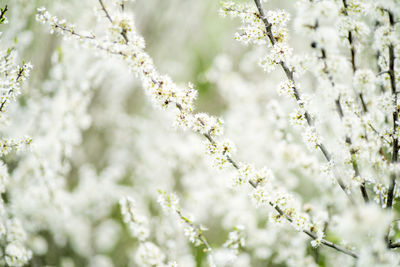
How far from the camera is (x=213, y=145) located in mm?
2070

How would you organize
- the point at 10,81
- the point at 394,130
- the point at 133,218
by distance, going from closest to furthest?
the point at 394,130 < the point at 10,81 < the point at 133,218

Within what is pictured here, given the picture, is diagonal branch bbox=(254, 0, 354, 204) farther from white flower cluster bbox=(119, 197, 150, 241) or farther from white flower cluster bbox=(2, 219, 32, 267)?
white flower cluster bbox=(2, 219, 32, 267)

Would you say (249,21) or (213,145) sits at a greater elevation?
(249,21)

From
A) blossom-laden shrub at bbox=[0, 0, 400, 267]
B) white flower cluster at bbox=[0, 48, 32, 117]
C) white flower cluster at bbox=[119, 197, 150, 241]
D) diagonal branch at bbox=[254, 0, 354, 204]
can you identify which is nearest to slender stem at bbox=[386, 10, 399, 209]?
blossom-laden shrub at bbox=[0, 0, 400, 267]

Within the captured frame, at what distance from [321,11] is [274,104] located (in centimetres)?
133

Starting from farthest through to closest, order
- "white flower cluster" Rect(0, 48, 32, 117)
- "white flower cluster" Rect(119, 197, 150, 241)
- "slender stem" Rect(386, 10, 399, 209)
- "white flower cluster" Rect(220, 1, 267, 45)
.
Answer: "white flower cluster" Rect(119, 197, 150, 241) → "white flower cluster" Rect(0, 48, 32, 117) → "white flower cluster" Rect(220, 1, 267, 45) → "slender stem" Rect(386, 10, 399, 209)

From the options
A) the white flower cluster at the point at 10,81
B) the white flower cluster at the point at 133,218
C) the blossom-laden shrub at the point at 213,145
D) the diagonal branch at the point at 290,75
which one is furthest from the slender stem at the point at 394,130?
the white flower cluster at the point at 10,81

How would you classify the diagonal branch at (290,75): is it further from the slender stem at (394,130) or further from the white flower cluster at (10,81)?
the white flower cluster at (10,81)

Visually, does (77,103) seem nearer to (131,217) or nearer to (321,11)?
(131,217)

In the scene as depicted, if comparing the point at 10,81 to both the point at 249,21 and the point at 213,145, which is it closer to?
the point at 213,145

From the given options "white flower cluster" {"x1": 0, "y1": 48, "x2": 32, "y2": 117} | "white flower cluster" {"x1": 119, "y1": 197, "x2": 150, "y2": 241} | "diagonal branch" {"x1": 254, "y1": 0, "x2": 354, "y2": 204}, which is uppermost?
"diagonal branch" {"x1": 254, "y1": 0, "x2": 354, "y2": 204}

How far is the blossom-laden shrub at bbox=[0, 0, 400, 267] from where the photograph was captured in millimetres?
1944

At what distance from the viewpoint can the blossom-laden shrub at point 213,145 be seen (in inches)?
76.5

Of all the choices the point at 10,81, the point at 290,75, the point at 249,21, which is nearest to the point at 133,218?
the point at 10,81
